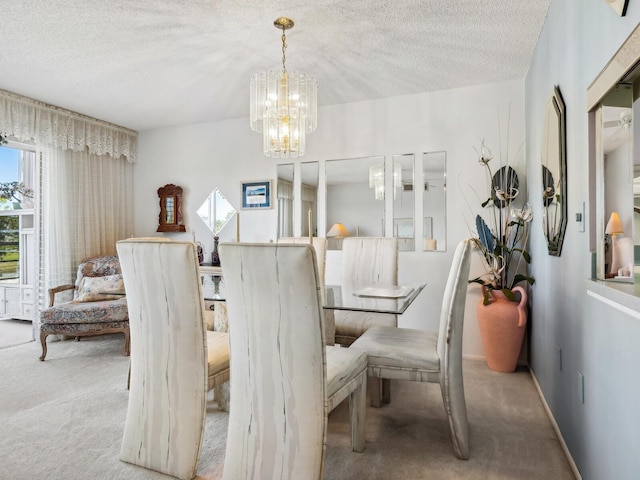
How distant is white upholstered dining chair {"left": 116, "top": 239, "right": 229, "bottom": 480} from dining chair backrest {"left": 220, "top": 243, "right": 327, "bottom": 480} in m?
0.22

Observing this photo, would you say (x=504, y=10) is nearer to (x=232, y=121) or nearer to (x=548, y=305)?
(x=548, y=305)

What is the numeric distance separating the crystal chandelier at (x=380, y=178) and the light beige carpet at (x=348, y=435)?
5.98 feet

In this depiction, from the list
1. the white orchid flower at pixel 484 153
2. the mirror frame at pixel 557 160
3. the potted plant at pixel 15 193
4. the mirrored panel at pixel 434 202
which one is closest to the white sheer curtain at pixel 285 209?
the mirrored panel at pixel 434 202

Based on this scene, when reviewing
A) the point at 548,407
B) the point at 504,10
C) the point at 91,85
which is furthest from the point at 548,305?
the point at 91,85

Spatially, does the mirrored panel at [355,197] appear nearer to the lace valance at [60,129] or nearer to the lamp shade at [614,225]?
the lamp shade at [614,225]

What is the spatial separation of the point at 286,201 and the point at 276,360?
2966 mm

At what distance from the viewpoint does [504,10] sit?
237 cm

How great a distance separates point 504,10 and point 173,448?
299cm

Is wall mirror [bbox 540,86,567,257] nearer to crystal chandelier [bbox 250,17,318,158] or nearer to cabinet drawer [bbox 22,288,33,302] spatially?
crystal chandelier [bbox 250,17,318,158]

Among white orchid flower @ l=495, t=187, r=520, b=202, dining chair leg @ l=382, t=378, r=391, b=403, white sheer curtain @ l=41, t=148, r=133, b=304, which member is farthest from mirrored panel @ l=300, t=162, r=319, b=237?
white sheer curtain @ l=41, t=148, r=133, b=304

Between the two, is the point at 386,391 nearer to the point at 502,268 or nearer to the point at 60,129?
the point at 502,268

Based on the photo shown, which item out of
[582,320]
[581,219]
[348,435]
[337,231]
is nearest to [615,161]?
[581,219]

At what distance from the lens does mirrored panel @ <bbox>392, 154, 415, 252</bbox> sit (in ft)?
12.5

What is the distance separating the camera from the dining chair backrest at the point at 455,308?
1.85 m
